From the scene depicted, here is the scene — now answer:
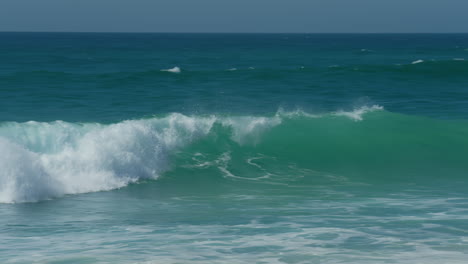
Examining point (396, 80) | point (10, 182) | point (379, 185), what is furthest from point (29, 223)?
point (396, 80)

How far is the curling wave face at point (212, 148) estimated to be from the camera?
47.2 ft

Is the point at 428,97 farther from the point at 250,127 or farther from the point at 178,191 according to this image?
the point at 178,191

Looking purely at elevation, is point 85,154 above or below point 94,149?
below

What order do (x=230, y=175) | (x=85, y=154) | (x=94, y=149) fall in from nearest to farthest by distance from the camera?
(x=85, y=154), (x=94, y=149), (x=230, y=175)

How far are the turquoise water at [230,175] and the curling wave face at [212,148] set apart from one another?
2.1 inches

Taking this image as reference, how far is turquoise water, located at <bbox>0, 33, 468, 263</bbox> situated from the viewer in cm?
983

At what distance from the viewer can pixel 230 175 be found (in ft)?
53.5

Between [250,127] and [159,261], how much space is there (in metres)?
11.5

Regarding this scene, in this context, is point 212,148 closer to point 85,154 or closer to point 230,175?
point 230,175

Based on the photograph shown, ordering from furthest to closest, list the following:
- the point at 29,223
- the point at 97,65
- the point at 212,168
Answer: the point at 97,65, the point at 212,168, the point at 29,223

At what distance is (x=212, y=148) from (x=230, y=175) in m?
2.45

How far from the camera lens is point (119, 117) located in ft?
73.6

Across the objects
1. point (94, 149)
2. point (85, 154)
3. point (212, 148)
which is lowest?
Answer: point (85, 154)

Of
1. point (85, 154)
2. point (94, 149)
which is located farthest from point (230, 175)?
point (85, 154)
